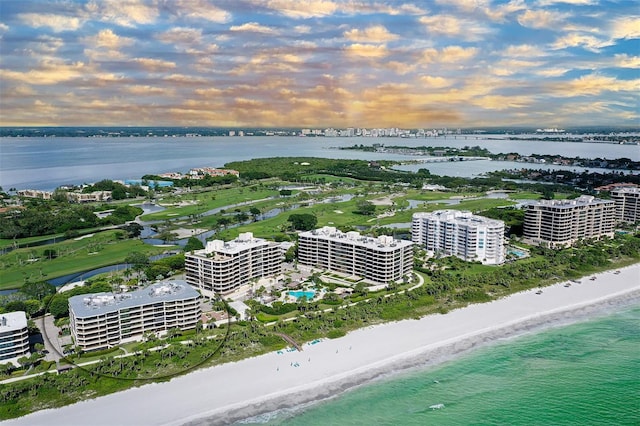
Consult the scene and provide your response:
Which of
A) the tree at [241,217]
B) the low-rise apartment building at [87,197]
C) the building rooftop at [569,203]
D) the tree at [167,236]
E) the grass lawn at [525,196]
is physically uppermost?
the building rooftop at [569,203]

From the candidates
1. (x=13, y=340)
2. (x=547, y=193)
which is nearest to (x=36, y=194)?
(x=13, y=340)

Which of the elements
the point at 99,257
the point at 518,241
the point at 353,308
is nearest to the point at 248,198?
the point at 99,257

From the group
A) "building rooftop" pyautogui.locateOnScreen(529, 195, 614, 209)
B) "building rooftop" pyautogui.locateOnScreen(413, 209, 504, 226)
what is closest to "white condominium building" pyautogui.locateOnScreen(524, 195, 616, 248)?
"building rooftop" pyautogui.locateOnScreen(529, 195, 614, 209)

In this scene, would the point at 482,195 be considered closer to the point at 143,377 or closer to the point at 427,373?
the point at 427,373

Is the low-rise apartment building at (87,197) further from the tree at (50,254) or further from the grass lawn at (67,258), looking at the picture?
the tree at (50,254)

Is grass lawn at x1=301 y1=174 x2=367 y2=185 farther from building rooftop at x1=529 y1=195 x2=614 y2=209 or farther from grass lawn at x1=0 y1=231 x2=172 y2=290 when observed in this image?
grass lawn at x1=0 y1=231 x2=172 y2=290

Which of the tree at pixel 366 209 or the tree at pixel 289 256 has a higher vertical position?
the tree at pixel 366 209

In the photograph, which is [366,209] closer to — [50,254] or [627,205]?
[627,205]

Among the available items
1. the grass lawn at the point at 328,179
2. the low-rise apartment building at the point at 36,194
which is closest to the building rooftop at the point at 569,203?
the grass lawn at the point at 328,179
